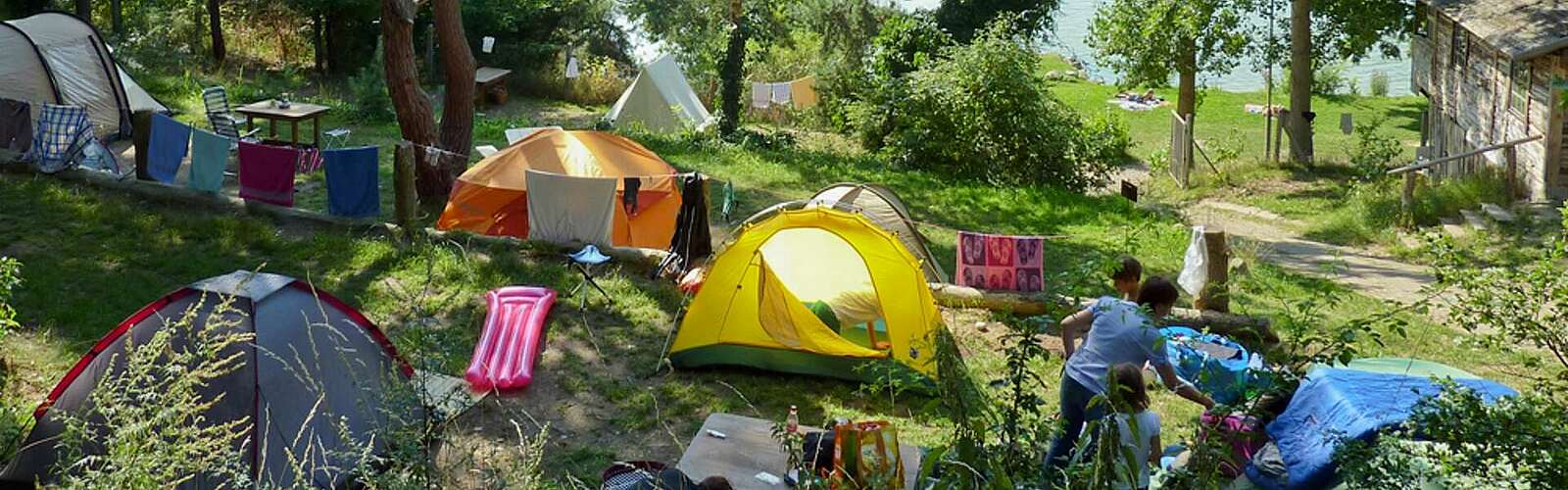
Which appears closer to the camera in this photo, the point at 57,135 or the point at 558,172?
the point at 558,172

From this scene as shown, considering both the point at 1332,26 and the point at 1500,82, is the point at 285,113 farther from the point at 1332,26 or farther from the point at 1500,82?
the point at 1332,26

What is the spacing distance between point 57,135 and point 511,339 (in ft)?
19.6

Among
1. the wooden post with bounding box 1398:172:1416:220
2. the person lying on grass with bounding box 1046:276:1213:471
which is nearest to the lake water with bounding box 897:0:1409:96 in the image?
the wooden post with bounding box 1398:172:1416:220

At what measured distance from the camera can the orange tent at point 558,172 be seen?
1173 cm

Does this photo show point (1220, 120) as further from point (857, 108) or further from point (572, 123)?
point (572, 123)

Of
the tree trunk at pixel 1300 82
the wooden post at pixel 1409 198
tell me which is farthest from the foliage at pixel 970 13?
the wooden post at pixel 1409 198

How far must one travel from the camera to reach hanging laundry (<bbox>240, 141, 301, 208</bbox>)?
38.1ft

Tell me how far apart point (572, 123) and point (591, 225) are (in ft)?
36.1

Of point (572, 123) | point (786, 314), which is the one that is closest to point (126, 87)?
point (572, 123)

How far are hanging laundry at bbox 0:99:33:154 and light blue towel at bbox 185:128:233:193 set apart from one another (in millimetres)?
2156

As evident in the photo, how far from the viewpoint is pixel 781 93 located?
25219 mm

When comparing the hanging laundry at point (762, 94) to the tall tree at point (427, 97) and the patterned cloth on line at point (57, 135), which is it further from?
the patterned cloth on line at point (57, 135)

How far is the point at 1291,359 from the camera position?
4477 millimetres

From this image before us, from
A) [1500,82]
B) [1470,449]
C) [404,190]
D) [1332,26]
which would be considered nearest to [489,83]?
[404,190]
